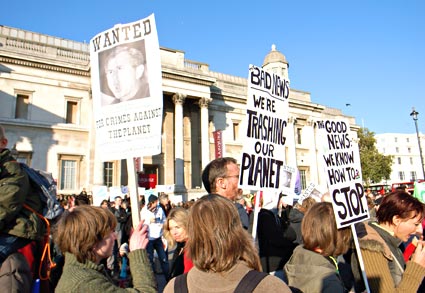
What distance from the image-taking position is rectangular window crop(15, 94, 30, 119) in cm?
2202

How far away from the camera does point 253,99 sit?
164 inches

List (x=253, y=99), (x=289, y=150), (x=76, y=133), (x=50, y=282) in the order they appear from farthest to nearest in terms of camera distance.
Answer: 1. (x=289, y=150)
2. (x=76, y=133)
3. (x=253, y=99)
4. (x=50, y=282)

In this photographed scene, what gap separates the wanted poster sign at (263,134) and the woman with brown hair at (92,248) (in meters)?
1.61

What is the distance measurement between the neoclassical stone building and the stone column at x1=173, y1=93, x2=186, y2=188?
0.07 metres

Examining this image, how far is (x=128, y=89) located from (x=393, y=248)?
2761 mm

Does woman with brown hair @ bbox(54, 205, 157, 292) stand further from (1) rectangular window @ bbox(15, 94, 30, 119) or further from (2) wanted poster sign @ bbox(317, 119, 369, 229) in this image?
(1) rectangular window @ bbox(15, 94, 30, 119)

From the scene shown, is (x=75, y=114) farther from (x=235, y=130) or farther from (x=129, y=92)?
(x=129, y=92)

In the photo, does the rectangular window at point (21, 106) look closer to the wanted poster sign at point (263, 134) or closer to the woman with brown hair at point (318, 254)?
the wanted poster sign at point (263, 134)

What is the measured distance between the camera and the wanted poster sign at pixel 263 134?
12.9ft

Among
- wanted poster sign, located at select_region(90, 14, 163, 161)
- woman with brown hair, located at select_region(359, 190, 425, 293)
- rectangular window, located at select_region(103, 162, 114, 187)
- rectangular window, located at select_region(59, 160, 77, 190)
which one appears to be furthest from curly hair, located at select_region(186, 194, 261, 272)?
rectangular window, located at select_region(103, 162, 114, 187)

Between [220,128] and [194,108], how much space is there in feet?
10.2

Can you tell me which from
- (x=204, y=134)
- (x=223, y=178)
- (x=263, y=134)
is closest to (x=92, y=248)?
(x=223, y=178)

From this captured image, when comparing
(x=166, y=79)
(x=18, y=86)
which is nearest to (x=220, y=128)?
(x=166, y=79)

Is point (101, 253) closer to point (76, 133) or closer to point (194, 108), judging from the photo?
point (76, 133)
